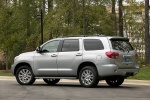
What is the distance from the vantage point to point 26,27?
1932 inches

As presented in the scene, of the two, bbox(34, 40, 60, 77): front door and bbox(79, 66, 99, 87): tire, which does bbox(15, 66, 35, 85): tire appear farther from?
bbox(79, 66, 99, 87): tire

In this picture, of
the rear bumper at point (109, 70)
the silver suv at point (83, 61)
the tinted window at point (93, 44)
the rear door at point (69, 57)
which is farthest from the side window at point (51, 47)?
the rear bumper at point (109, 70)

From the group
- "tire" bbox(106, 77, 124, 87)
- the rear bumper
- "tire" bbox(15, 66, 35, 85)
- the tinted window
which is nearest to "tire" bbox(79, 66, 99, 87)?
the rear bumper

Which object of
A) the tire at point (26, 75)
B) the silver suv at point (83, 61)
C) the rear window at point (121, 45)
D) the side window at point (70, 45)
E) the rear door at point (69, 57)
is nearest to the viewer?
the silver suv at point (83, 61)

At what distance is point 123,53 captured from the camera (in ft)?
48.8

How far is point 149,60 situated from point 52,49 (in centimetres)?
1475

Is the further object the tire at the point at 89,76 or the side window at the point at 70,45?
the side window at the point at 70,45

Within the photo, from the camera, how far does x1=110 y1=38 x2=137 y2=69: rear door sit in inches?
581

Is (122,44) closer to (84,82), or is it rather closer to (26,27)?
(84,82)

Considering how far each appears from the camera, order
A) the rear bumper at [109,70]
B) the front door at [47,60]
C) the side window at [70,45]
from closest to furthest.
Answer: the rear bumper at [109,70]
the side window at [70,45]
the front door at [47,60]

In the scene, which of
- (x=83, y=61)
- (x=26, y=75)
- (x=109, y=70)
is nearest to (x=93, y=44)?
(x=83, y=61)

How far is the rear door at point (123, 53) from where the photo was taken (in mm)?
14758

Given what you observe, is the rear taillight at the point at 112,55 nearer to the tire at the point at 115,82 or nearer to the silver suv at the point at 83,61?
the silver suv at the point at 83,61

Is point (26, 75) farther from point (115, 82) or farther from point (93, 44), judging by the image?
point (115, 82)
